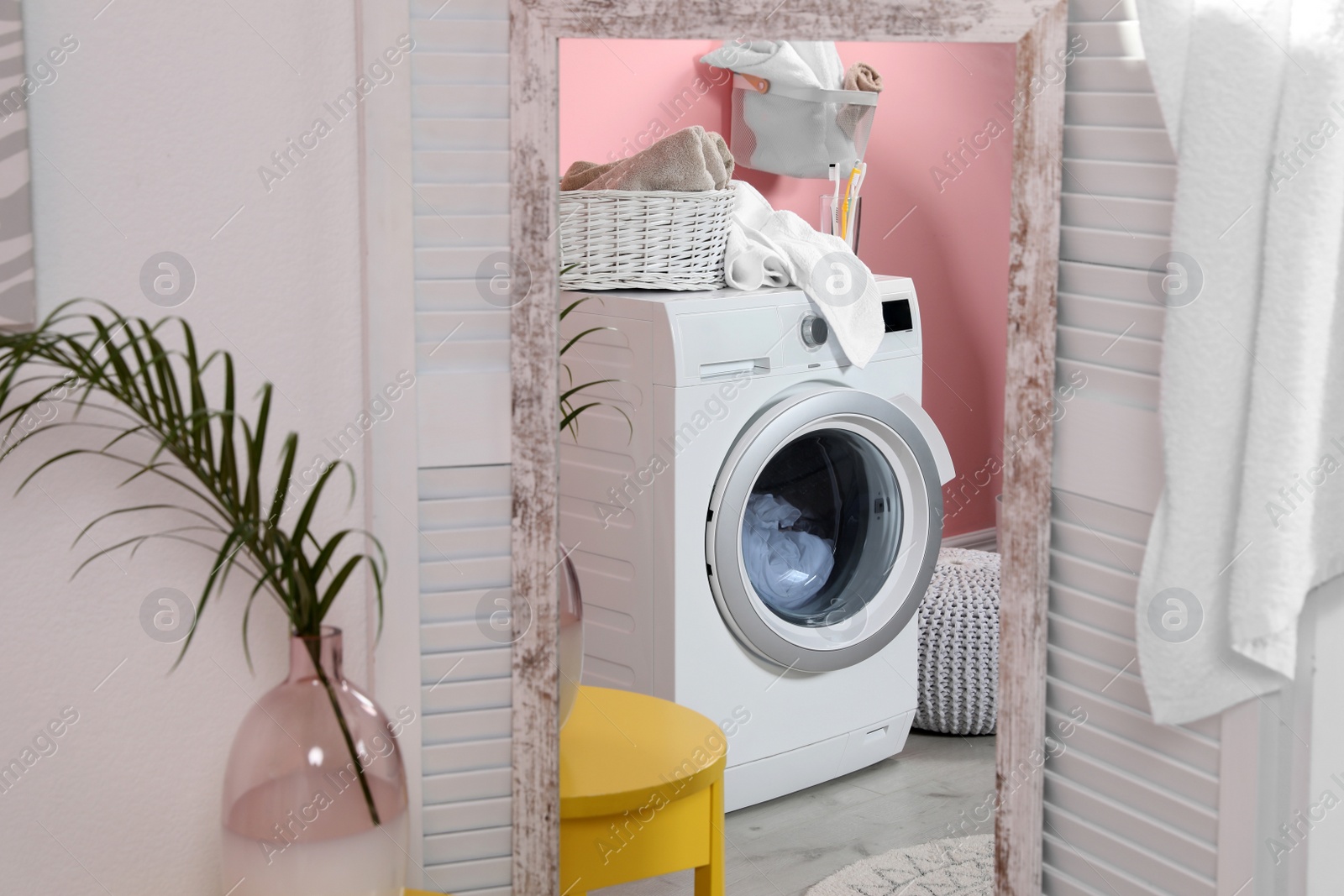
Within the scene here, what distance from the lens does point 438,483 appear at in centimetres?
113

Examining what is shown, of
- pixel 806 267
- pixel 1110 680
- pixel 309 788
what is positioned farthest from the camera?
pixel 806 267

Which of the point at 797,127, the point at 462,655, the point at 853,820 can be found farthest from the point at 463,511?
the point at 853,820

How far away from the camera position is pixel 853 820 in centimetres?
181

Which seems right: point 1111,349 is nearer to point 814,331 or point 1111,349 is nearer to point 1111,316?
point 1111,316

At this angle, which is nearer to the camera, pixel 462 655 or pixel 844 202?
pixel 462 655

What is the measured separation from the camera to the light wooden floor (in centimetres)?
156

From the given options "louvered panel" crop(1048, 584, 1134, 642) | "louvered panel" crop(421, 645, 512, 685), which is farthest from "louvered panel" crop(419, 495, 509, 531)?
"louvered panel" crop(1048, 584, 1134, 642)

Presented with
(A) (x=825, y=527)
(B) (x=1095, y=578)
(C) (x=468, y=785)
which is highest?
(B) (x=1095, y=578)

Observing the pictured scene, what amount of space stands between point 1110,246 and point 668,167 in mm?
471

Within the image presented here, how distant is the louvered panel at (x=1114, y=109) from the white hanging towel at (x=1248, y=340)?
0.05m

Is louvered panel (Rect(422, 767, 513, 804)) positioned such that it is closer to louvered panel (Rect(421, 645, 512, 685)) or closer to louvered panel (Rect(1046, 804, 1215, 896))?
louvered panel (Rect(421, 645, 512, 685))

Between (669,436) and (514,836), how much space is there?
0.60m

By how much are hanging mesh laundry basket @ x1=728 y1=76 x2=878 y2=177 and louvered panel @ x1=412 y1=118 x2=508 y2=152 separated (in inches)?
13.5

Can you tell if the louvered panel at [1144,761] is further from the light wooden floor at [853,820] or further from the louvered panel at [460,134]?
the louvered panel at [460,134]
